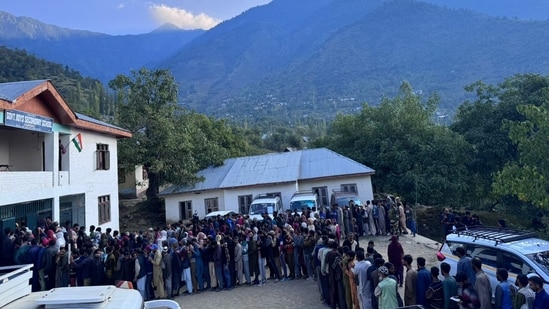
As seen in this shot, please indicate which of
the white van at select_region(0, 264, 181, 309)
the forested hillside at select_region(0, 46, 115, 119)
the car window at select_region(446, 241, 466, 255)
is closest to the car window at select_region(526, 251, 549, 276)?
the car window at select_region(446, 241, 466, 255)

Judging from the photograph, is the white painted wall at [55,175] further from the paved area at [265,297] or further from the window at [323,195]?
the window at [323,195]

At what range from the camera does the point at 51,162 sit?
15.7m

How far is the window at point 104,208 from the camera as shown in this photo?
19.5 meters

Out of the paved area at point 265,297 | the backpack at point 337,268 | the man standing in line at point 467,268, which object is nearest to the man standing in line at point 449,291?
the man standing in line at point 467,268

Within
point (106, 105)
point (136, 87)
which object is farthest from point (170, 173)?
point (106, 105)

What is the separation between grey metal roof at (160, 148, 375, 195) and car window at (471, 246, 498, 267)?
14.6 metres

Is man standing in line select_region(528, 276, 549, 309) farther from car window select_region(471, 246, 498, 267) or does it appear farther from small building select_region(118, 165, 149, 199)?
small building select_region(118, 165, 149, 199)

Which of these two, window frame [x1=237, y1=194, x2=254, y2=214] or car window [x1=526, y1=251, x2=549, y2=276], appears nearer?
car window [x1=526, y1=251, x2=549, y2=276]

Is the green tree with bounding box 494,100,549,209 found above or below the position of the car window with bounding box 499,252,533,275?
above

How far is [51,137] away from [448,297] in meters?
16.3

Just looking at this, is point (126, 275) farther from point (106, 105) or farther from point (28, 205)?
point (106, 105)

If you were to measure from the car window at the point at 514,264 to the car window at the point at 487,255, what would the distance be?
0.19 m

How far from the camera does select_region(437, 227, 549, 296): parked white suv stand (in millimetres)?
6848

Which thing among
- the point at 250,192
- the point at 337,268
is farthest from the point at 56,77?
the point at 337,268
